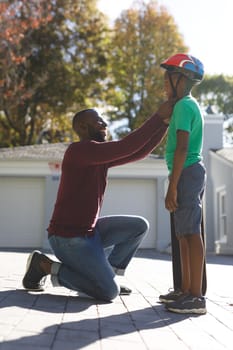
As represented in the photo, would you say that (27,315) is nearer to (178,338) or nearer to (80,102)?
(178,338)

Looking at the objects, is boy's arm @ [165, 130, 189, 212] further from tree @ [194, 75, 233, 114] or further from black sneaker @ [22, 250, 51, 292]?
tree @ [194, 75, 233, 114]

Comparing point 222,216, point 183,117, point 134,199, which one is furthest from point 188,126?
point 222,216

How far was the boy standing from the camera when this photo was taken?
3266 mm

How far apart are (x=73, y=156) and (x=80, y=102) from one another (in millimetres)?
18650

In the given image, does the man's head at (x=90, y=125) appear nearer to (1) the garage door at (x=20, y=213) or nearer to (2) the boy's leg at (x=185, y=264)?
(2) the boy's leg at (x=185, y=264)

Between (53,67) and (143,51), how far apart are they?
237 inches

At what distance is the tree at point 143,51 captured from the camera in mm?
24641


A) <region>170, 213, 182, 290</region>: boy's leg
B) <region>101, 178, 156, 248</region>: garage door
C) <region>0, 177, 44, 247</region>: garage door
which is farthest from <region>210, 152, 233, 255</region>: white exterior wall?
<region>170, 213, 182, 290</region>: boy's leg

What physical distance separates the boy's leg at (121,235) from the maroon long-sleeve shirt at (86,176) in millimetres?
218

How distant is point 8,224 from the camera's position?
1406 cm

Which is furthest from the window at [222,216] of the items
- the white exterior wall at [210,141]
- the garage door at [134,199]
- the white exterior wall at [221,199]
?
the garage door at [134,199]

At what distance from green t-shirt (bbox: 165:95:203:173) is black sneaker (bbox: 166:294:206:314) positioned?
93 centimetres

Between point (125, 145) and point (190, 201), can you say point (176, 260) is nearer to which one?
point (190, 201)

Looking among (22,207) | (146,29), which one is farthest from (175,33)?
(22,207)
